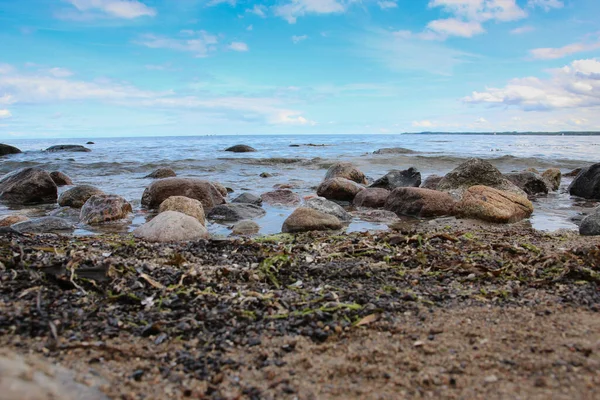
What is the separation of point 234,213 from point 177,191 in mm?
1779

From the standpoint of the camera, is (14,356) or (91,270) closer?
(14,356)

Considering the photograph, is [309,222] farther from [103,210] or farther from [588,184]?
[588,184]

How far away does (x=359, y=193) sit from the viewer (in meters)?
9.66

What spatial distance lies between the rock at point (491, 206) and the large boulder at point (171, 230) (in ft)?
15.0

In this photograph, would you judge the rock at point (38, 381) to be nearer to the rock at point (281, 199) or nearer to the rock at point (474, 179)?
the rock at point (281, 199)

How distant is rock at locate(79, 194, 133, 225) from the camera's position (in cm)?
723

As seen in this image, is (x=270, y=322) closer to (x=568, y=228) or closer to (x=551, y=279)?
(x=551, y=279)

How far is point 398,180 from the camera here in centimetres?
1134

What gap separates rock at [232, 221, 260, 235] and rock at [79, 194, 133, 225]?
222 cm

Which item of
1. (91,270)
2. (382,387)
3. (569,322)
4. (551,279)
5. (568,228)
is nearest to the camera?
(382,387)

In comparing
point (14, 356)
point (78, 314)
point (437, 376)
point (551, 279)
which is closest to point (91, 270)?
point (78, 314)

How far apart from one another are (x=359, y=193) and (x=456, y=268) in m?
5.99

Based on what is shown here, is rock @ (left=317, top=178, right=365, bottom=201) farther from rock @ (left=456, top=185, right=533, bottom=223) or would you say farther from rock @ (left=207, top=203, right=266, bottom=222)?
rock @ (left=456, top=185, right=533, bottom=223)

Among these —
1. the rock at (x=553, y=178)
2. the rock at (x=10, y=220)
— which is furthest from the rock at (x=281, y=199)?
the rock at (x=553, y=178)
